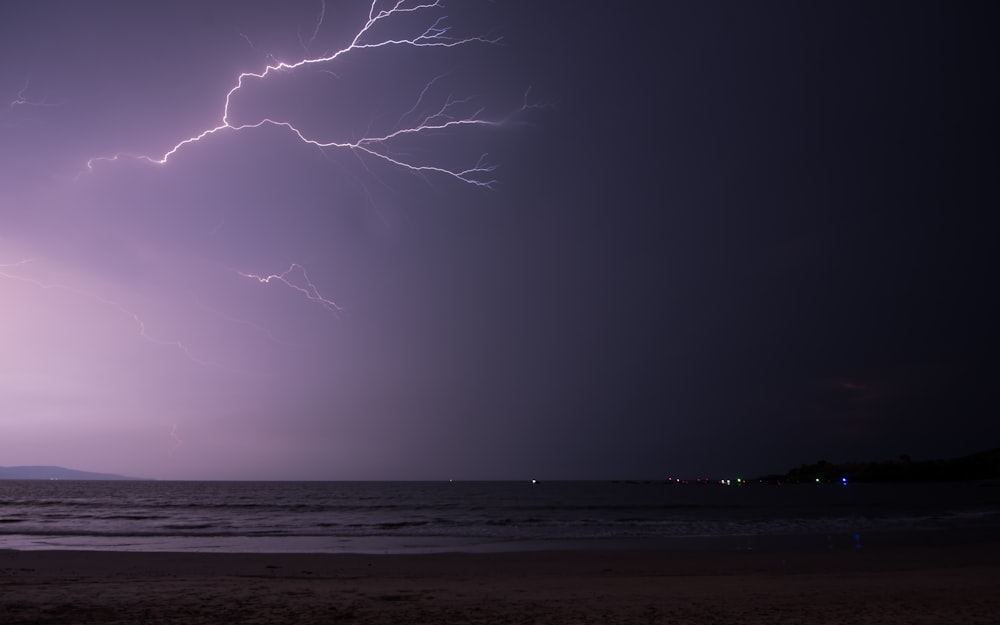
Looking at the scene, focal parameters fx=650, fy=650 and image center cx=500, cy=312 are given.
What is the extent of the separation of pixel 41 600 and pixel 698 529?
1127 inches

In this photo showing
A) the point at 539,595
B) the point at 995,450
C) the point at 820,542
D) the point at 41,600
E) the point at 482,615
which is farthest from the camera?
the point at 995,450

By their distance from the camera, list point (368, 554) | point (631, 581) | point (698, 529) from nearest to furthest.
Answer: point (631, 581) < point (368, 554) < point (698, 529)

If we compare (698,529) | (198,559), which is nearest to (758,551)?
(698,529)

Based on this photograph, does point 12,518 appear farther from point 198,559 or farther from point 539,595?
point 539,595

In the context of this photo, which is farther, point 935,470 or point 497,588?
point 935,470

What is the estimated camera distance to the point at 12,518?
3819 cm

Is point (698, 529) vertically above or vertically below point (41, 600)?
below

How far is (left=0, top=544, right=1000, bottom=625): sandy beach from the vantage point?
956 cm

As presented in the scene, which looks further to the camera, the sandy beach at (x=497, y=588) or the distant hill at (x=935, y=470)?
the distant hill at (x=935, y=470)

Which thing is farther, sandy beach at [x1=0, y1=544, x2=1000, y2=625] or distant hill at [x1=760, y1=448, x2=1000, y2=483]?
distant hill at [x1=760, y1=448, x2=1000, y2=483]

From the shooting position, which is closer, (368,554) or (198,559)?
(198,559)

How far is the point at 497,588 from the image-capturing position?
12617 mm

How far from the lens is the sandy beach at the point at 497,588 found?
9562mm

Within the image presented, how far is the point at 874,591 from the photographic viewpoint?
1210 centimetres
